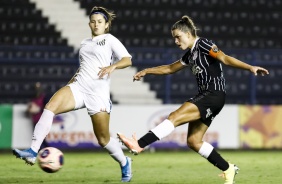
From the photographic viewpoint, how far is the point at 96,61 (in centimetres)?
930

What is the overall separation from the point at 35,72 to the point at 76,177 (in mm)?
7873

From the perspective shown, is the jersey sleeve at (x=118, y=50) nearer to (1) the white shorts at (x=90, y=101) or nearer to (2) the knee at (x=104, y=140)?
(1) the white shorts at (x=90, y=101)

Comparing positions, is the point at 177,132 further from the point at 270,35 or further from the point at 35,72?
the point at 270,35

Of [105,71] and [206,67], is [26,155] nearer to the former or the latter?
[105,71]

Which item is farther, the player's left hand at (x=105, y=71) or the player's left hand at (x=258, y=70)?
the player's left hand at (x=105, y=71)

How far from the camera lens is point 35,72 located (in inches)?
704

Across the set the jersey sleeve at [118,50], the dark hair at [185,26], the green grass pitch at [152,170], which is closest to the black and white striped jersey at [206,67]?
the dark hair at [185,26]

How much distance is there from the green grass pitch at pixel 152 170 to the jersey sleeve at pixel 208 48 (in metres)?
1.86

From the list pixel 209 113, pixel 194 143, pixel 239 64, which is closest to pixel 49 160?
pixel 194 143

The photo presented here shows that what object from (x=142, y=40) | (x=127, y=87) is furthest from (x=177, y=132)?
(x=142, y=40)

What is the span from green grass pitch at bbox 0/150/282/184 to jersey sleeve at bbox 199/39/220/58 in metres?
1.86

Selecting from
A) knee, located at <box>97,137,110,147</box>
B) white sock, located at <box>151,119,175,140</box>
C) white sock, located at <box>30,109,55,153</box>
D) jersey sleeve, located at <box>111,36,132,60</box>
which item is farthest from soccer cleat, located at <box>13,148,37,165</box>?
jersey sleeve, located at <box>111,36,132,60</box>

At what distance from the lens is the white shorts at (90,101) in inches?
360

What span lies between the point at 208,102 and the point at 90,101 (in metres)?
1.46
